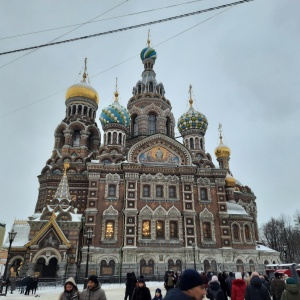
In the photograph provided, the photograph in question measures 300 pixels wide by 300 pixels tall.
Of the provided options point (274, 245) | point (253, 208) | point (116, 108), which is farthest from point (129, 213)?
point (274, 245)

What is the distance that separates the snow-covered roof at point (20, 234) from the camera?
24.8 meters

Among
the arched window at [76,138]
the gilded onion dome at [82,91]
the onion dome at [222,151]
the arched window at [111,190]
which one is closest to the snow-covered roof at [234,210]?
the onion dome at [222,151]

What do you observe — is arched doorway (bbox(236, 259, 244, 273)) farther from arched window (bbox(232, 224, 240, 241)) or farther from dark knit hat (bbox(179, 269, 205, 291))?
dark knit hat (bbox(179, 269, 205, 291))

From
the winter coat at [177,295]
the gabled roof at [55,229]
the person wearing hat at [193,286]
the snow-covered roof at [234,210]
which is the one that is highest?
the snow-covered roof at [234,210]

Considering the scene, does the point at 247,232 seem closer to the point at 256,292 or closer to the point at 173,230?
the point at 173,230

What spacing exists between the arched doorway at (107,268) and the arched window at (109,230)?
6.96ft

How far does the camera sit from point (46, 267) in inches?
942

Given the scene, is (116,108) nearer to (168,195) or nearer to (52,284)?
(168,195)

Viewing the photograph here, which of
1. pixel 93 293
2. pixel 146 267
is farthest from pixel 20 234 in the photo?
pixel 93 293

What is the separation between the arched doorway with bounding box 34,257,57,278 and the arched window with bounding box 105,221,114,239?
4.76 metres

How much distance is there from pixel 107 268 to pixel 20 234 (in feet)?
28.3

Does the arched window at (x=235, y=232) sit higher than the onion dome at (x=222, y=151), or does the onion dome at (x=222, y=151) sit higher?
the onion dome at (x=222, y=151)

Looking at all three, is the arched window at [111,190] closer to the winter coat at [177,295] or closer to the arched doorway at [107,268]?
the arched doorway at [107,268]

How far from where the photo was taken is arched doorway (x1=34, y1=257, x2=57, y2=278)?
23.4m
